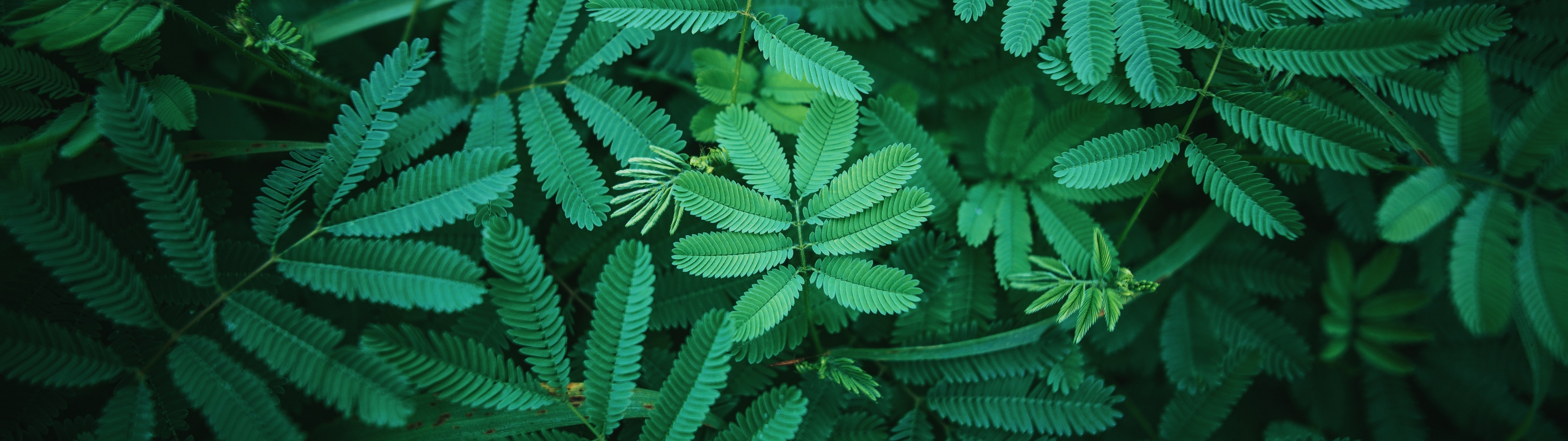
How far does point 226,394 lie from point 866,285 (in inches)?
53.7

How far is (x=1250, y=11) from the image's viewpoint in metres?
1.57

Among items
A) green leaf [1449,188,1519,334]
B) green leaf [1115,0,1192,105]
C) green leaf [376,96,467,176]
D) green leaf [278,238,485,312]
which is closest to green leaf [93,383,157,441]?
green leaf [278,238,485,312]

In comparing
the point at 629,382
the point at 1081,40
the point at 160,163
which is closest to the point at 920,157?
the point at 1081,40

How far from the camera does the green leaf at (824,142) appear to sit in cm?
162

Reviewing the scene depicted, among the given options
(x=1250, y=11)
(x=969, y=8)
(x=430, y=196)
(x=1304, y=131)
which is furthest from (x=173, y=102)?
(x=1304, y=131)

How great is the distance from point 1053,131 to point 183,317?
2.15 metres

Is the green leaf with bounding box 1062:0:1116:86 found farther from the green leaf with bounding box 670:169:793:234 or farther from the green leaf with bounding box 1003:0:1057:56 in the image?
the green leaf with bounding box 670:169:793:234

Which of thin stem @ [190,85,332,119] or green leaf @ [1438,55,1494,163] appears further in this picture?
thin stem @ [190,85,332,119]

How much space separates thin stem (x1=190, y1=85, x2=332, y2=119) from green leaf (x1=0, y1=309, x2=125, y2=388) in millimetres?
616

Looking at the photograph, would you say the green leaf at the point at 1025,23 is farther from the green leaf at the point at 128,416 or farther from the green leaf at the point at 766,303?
the green leaf at the point at 128,416

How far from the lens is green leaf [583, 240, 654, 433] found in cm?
147

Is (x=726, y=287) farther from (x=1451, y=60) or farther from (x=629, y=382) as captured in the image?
(x=1451, y=60)

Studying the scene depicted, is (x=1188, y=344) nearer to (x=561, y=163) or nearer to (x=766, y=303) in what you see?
(x=766, y=303)

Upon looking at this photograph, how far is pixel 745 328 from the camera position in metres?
1.52
